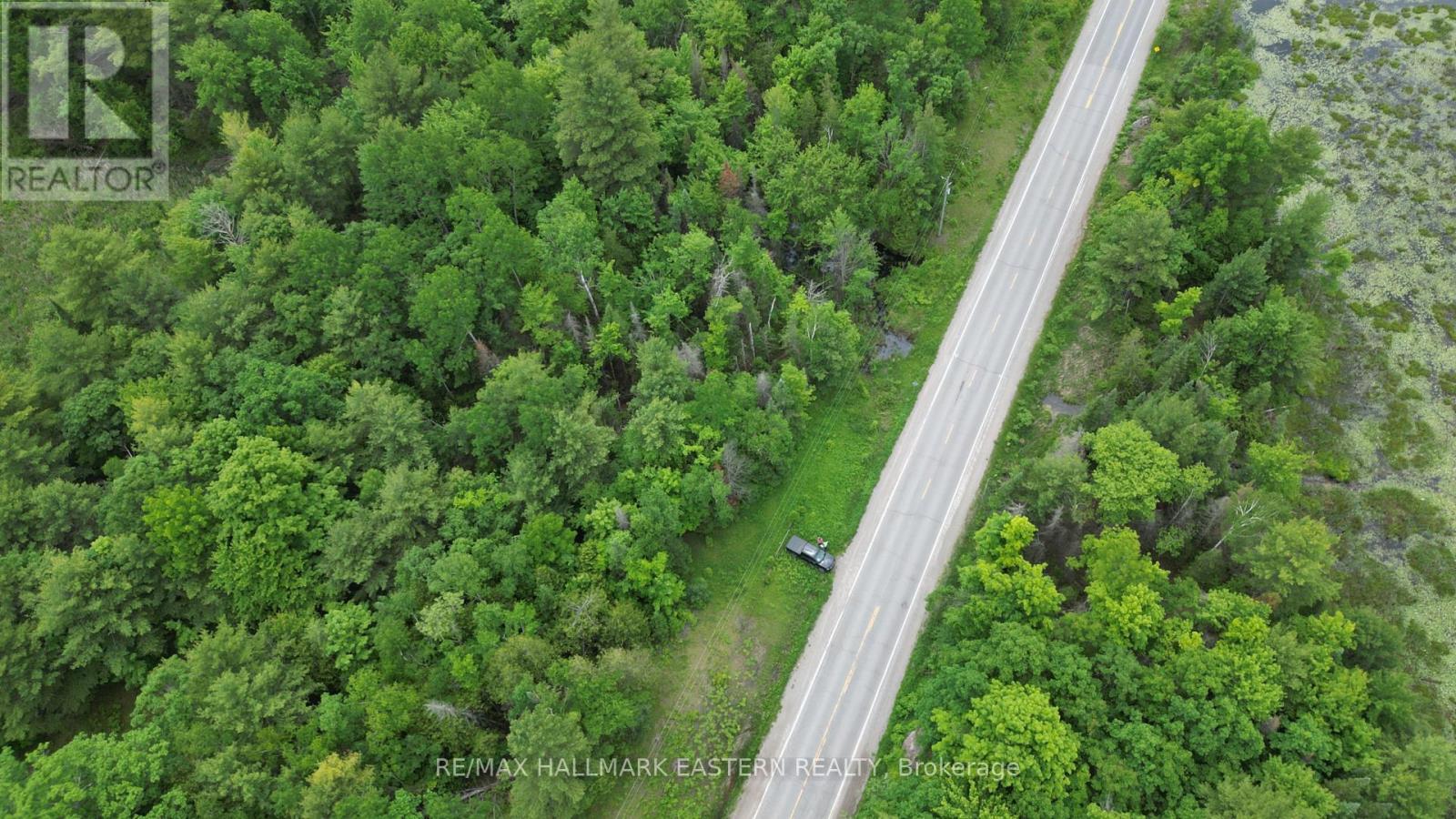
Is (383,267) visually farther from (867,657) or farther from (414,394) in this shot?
(867,657)

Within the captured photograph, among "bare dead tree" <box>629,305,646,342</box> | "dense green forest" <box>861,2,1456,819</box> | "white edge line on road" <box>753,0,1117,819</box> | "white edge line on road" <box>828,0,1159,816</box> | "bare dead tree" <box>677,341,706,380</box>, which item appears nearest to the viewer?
"dense green forest" <box>861,2,1456,819</box>

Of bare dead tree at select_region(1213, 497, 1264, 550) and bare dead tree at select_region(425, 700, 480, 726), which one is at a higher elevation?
bare dead tree at select_region(1213, 497, 1264, 550)

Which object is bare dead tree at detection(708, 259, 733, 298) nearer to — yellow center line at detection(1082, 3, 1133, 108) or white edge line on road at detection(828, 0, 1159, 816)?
white edge line on road at detection(828, 0, 1159, 816)

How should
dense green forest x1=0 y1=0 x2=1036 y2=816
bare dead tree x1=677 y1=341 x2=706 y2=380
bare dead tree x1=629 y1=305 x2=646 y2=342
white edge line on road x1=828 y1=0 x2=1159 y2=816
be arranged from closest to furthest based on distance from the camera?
dense green forest x1=0 y1=0 x2=1036 y2=816 → white edge line on road x1=828 y1=0 x2=1159 y2=816 → bare dead tree x1=677 y1=341 x2=706 y2=380 → bare dead tree x1=629 y1=305 x2=646 y2=342

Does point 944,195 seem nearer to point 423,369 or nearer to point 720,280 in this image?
point 720,280

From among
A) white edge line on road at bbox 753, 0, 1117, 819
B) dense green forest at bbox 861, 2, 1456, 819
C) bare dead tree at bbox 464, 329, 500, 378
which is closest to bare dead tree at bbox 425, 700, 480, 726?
white edge line on road at bbox 753, 0, 1117, 819

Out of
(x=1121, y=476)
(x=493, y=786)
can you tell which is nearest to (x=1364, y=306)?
(x=1121, y=476)

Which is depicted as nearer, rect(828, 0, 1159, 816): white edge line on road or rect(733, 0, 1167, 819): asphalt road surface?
rect(733, 0, 1167, 819): asphalt road surface
